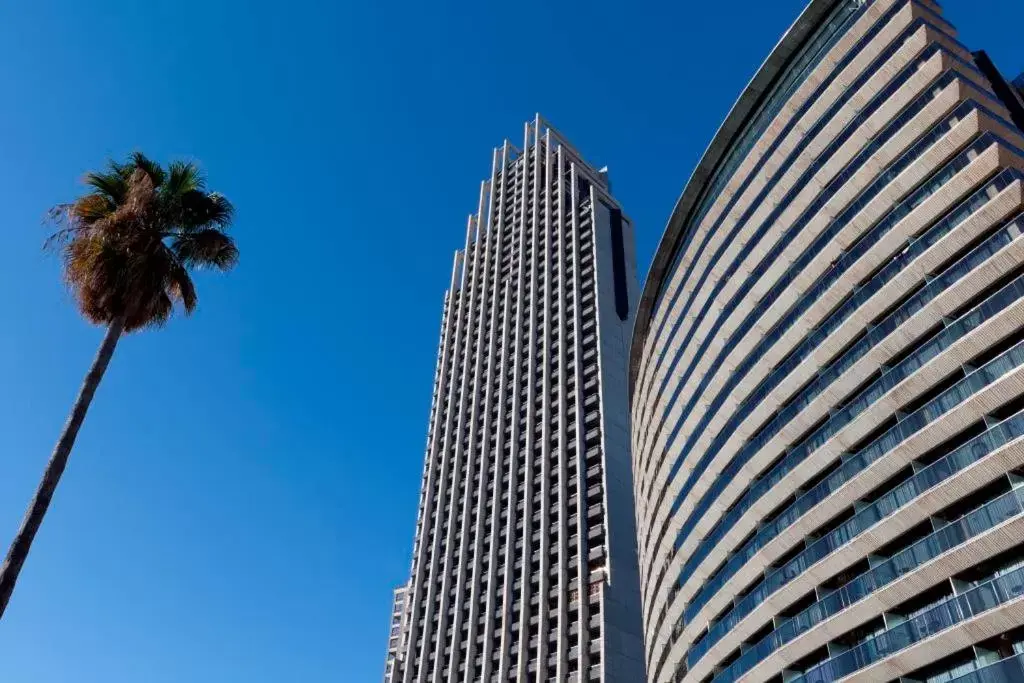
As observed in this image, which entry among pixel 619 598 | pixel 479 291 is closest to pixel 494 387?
pixel 479 291

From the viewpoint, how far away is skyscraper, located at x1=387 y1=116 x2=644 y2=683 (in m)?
66.3

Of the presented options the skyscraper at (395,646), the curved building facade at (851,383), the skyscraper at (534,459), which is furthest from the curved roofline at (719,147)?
the skyscraper at (395,646)

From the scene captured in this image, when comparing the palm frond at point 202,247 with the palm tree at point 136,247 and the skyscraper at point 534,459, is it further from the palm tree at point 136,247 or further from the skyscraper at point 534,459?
the skyscraper at point 534,459

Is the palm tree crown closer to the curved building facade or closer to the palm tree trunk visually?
the palm tree trunk

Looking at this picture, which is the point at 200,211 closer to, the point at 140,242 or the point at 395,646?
the point at 140,242

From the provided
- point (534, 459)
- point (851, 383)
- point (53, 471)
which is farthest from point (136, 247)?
point (534, 459)

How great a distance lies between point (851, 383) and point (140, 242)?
27.8 metres

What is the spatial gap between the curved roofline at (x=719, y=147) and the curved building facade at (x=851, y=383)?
180mm

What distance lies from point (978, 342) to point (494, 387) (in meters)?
63.4

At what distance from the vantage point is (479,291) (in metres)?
102

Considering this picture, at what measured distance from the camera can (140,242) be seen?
17.9 metres

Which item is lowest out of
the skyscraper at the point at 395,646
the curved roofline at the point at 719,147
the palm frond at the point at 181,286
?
the palm frond at the point at 181,286

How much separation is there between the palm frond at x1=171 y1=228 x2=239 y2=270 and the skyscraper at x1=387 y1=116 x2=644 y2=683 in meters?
51.2

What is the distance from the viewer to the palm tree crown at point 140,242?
17453 mm
